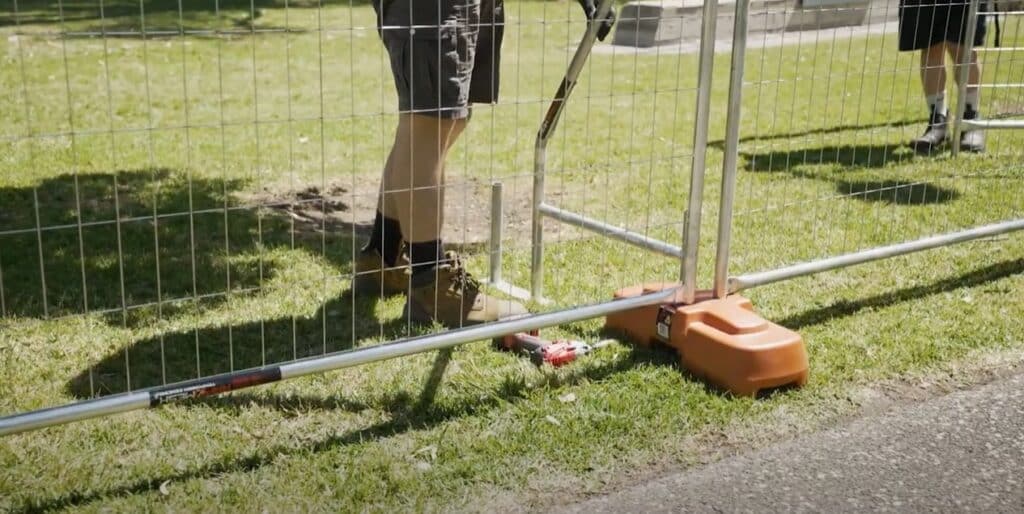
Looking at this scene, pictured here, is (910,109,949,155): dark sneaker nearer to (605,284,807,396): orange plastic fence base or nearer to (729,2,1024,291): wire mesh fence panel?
(729,2,1024,291): wire mesh fence panel

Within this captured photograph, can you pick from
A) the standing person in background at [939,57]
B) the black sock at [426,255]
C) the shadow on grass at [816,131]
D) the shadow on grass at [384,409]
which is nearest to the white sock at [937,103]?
the standing person in background at [939,57]

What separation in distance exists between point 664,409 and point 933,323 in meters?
1.46

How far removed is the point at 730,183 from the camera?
397cm

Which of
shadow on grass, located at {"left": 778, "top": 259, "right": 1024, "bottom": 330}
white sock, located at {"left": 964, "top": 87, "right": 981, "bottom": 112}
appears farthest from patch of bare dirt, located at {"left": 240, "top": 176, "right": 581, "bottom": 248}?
white sock, located at {"left": 964, "top": 87, "right": 981, "bottom": 112}

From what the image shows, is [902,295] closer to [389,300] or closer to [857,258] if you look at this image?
[857,258]

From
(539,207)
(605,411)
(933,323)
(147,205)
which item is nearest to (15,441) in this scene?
(605,411)

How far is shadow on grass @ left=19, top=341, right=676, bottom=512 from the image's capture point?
3.05 m

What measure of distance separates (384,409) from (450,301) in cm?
74

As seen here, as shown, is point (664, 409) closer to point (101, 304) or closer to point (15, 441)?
point (15, 441)

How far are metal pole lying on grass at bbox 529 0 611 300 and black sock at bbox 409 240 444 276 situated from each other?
0.50 m

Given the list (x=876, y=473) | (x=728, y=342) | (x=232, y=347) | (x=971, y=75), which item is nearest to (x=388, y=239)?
(x=232, y=347)

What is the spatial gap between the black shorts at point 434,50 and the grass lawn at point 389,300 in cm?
16

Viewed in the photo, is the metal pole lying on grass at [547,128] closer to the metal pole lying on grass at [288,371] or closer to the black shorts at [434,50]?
the black shorts at [434,50]

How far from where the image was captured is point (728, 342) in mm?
3758
